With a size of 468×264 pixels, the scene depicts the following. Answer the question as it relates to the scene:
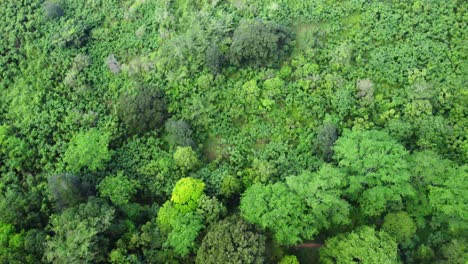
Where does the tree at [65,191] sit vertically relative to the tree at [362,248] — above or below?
above

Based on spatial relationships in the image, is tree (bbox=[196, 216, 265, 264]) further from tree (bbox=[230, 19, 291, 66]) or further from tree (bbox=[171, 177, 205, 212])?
tree (bbox=[230, 19, 291, 66])

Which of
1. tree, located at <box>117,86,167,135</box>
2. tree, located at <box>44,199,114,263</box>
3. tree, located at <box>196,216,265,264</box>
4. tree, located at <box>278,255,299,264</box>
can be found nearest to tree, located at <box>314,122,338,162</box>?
tree, located at <box>278,255,299,264</box>

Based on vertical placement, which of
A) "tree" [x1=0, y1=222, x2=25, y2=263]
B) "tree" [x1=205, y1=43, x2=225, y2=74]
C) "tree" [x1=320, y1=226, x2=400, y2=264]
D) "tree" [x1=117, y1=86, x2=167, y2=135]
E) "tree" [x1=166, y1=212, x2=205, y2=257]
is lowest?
"tree" [x1=320, y1=226, x2=400, y2=264]

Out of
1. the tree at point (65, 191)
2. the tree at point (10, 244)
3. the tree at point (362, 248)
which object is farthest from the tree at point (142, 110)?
the tree at point (362, 248)

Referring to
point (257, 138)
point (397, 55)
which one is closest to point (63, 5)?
point (257, 138)

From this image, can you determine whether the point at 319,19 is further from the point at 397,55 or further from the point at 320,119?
the point at 320,119

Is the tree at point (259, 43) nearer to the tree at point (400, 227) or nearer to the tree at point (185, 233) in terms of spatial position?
the tree at point (185, 233)

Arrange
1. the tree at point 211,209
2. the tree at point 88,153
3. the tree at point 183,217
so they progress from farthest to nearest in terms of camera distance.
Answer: the tree at point 88,153 < the tree at point 211,209 < the tree at point 183,217
